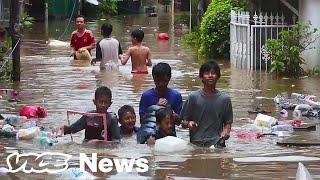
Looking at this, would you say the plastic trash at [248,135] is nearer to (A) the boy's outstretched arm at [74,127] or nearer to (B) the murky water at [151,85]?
(B) the murky water at [151,85]

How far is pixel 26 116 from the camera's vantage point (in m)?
11.7

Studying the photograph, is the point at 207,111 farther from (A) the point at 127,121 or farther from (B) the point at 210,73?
(A) the point at 127,121

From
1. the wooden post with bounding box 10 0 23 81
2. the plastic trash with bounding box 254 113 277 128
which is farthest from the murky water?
the wooden post with bounding box 10 0 23 81

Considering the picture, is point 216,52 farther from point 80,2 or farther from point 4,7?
point 80,2

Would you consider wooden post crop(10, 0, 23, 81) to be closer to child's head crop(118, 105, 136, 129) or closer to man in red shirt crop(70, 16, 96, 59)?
man in red shirt crop(70, 16, 96, 59)

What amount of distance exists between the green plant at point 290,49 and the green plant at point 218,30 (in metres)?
4.15

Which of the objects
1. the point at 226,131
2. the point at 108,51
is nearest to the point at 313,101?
the point at 226,131

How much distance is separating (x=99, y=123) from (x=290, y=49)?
8673 millimetres

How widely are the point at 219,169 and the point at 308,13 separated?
34.2ft

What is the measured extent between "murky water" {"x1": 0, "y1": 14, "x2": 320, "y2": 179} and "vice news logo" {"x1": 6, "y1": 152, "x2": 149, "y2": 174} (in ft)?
0.34

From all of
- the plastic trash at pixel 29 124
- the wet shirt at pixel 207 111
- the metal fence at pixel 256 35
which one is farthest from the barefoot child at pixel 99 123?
the metal fence at pixel 256 35

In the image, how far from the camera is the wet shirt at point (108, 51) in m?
17.0

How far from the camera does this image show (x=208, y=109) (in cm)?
875

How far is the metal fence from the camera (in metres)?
18.7
